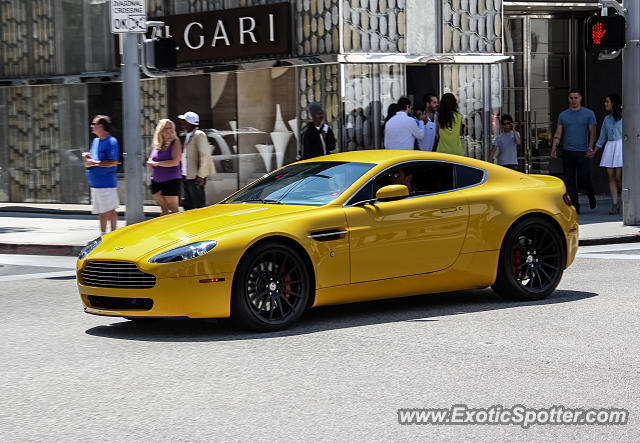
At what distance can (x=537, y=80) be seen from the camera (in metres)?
22.2

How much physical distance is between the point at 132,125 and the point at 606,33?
646 centimetres

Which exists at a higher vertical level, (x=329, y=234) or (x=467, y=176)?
(x=467, y=176)

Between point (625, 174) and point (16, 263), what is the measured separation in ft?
27.6

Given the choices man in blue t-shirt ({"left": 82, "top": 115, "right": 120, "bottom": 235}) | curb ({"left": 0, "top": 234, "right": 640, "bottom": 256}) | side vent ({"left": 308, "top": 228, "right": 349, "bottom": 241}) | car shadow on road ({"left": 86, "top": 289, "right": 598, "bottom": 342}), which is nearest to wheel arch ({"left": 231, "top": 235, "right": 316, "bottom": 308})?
side vent ({"left": 308, "top": 228, "right": 349, "bottom": 241})

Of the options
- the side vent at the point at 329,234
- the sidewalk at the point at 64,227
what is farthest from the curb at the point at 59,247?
the side vent at the point at 329,234

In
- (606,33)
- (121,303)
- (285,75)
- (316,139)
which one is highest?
(606,33)

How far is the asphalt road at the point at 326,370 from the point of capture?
19.2ft

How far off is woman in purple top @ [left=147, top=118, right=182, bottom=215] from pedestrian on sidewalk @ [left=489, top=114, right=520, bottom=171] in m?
6.92

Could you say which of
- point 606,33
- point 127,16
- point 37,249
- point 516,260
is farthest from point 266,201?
point 606,33

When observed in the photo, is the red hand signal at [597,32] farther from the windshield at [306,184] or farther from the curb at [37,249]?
the curb at [37,249]

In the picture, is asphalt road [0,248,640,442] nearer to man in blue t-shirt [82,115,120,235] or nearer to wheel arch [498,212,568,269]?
wheel arch [498,212,568,269]

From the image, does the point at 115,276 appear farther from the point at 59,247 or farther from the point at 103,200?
the point at 59,247

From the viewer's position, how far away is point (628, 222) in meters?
16.6

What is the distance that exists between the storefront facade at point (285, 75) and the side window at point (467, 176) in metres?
8.90
